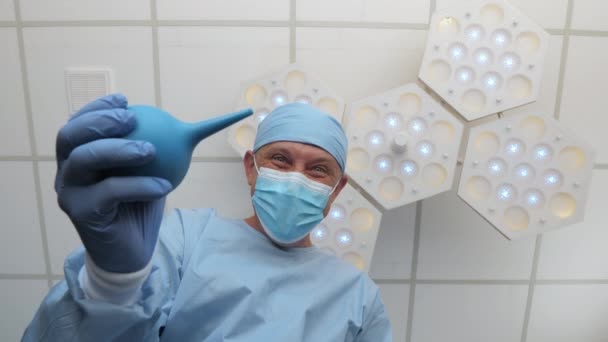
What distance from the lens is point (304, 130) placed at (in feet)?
2.79

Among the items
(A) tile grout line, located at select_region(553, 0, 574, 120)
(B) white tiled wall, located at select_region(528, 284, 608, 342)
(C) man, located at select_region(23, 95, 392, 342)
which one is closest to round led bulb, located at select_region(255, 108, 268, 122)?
(C) man, located at select_region(23, 95, 392, 342)

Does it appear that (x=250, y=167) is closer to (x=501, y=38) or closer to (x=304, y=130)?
(x=304, y=130)

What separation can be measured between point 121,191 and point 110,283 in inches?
6.8

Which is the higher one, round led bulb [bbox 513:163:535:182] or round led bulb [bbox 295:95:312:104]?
round led bulb [bbox 295:95:312:104]

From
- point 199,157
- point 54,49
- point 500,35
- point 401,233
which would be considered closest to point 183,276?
point 199,157

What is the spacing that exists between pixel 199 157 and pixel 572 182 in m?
1.04

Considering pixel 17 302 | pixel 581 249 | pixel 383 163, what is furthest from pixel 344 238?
pixel 17 302

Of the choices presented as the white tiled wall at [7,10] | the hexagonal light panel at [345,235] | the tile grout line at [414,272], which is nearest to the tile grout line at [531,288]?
the tile grout line at [414,272]

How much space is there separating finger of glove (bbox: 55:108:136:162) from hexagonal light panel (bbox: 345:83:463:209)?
644mm

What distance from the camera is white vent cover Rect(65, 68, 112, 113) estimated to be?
115cm

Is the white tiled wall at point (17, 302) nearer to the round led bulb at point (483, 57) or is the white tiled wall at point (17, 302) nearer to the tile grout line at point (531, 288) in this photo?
the round led bulb at point (483, 57)

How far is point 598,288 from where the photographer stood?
133 centimetres

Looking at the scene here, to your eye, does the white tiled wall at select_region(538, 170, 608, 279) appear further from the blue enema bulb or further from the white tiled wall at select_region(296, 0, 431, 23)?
the blue enema bulb

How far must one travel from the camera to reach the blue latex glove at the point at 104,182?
0.49 m
